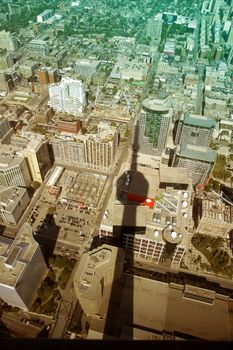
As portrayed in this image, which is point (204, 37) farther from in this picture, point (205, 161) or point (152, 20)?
point (205, 161)

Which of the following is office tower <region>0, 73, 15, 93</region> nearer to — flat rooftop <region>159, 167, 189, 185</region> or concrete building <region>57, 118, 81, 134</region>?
concrete building <region>57, 118, 81, 134</region>

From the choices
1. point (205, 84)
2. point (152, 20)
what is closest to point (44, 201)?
point (205, 84)

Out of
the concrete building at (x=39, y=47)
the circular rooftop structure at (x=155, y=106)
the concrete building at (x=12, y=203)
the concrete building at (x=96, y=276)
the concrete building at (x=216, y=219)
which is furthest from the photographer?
the concrete building at (x=39, y=47)

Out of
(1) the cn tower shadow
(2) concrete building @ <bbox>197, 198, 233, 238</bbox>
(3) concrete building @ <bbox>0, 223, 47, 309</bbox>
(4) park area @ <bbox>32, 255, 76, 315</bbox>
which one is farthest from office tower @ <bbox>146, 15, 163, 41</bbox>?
(3) concrete building @ <bbox>0, 223, 47, 309</bbox>

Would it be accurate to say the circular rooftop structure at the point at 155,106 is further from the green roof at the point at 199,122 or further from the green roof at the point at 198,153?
the green roof at the point at 198,153

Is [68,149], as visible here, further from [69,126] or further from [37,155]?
[69,126]

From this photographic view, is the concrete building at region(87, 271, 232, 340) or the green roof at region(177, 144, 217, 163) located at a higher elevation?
the green roof at region(177, 144, 217, 163)

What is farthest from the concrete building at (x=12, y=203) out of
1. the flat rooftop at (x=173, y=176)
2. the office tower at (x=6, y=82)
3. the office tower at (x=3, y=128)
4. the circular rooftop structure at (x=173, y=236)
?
the office tower at (x=6, y=82)
